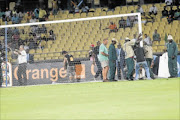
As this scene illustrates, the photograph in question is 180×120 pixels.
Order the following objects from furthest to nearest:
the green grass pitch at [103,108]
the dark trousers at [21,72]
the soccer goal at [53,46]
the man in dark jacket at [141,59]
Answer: the dark trousers at [21,72], the soccer goal at [53,46], the man in dark jacket at [141,59], the green grass pitch at [103,108]

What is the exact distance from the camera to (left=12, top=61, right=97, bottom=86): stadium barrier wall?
21188 mm

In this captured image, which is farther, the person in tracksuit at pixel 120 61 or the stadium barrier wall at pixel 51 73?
the stadium barrier wall at pixel 51 73

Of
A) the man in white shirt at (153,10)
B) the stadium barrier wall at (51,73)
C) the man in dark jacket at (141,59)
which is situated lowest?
A: the stadium barrier wall at (51,73)

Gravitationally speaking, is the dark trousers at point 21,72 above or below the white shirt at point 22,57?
below

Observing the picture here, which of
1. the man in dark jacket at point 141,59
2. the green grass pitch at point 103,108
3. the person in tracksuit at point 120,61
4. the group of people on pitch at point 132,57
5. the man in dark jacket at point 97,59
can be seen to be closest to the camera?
the green grass pitch at point 103,108

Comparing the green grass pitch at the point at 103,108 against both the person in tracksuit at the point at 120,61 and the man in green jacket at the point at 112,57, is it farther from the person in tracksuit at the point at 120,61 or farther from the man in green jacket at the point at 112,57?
the person in tracksuit at the point at 120,61

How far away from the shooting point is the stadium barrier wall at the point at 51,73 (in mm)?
21188

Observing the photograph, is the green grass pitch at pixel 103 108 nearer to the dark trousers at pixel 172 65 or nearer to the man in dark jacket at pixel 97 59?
the dark trousers at pixel 172 65

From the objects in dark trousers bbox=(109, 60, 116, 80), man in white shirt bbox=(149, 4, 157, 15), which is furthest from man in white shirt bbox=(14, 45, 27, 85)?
man in white shirt bbox=(149, 4, 157, 15)

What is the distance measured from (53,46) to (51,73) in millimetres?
1318

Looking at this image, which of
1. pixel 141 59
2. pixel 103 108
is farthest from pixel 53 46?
pixel 103 108

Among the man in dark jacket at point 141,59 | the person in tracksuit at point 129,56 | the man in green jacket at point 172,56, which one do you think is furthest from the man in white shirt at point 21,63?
the man in green jacket at point 172,56

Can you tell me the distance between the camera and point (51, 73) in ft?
71.8

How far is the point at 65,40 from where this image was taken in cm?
2167
